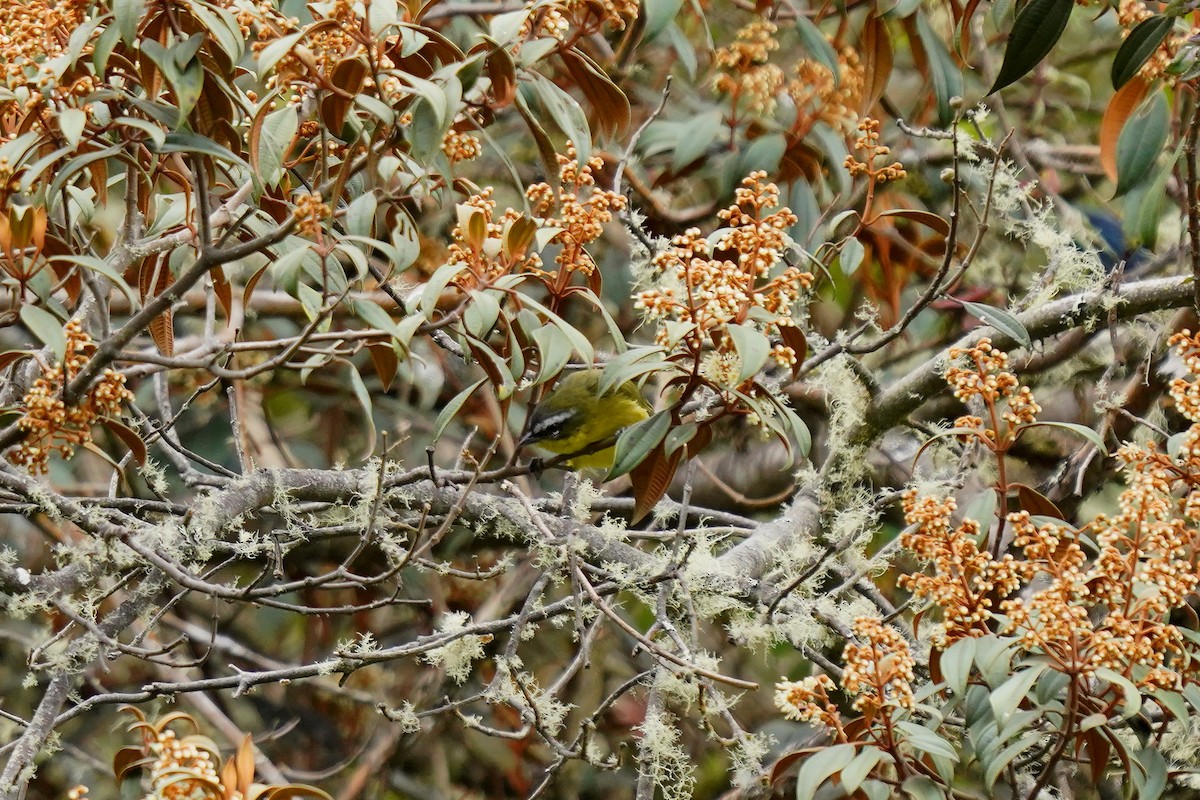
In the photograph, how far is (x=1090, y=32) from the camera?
4.17 m

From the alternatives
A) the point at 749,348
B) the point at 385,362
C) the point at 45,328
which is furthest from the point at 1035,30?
the point at 45,328

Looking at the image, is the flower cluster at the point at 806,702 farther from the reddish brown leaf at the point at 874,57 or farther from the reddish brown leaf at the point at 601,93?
the reddish brown leaf at the point at 874,57

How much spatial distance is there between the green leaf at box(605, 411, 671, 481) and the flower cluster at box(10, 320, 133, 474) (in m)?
0.68

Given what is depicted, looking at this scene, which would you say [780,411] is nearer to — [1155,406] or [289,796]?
[289,796]

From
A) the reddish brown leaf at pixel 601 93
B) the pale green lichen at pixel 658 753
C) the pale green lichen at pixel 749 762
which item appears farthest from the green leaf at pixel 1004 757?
the reddish brown leaf at pixel 601 93

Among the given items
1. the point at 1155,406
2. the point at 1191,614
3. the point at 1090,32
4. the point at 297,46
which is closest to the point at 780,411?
the point at 1191,614

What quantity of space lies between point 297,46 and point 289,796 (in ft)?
2.90

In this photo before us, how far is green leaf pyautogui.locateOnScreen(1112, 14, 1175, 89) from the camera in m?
1.64

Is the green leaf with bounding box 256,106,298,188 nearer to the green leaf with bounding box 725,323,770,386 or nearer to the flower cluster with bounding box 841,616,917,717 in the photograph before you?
the green leaf with bounding box 725,323,770,386

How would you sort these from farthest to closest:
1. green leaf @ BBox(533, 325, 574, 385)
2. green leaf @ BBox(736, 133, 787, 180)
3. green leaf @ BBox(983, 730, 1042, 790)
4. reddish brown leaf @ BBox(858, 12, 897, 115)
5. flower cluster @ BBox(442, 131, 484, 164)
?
green leaf @ BBox(736, 133, 787, 180)
reddish brown leaf @ BBox(858, 12, 897, 115)
flower cluster @ BBox(442, 131, 484, 164)
green leaf @ BBox(533, 325, 574, 385)
green leaf @ BBox(983, 730, 1042, 790)

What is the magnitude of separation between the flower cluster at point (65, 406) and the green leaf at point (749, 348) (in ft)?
2.66

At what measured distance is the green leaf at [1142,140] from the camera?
6.78 feet

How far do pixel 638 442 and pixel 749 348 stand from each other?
0.30 m

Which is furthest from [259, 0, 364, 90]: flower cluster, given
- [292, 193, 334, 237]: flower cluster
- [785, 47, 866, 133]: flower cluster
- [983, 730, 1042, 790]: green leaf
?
[785, 47, 866, 133]: flower cluster
